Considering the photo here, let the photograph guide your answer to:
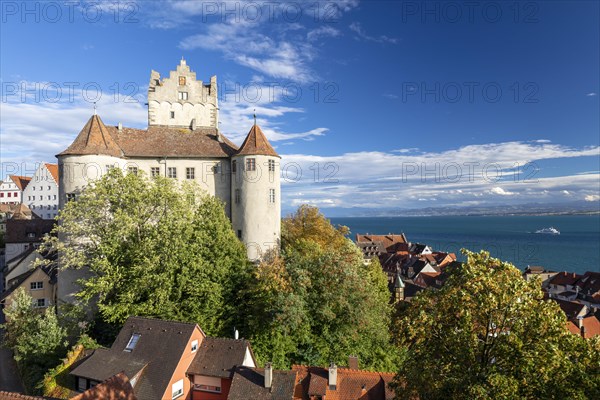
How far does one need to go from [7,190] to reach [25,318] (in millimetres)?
82479

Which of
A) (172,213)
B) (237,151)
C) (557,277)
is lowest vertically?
(557,277)

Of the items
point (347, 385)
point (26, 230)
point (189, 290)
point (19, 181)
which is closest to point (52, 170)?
point (19, 181)

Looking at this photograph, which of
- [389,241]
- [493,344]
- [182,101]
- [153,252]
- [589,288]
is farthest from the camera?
[389,241]

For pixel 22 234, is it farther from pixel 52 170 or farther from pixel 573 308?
pixel 573 308

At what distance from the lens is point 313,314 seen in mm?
26234

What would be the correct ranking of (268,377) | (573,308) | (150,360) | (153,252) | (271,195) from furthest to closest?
(573,308) < (271,195) < (153,252) < (150,360) < (268,377)

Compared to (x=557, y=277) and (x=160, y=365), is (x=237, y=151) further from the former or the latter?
(x=557, y=277)

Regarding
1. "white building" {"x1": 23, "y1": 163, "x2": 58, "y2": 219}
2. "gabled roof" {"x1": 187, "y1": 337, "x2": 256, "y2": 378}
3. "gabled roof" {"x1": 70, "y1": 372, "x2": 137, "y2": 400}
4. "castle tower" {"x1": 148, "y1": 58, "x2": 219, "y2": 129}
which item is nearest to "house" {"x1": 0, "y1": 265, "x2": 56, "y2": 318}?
"castle tower" {"x1": 148, "y1": 58, "x2": 219, "y2": 129}

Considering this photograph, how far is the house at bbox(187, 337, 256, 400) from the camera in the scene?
21547 millimetres

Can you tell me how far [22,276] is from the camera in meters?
38.2

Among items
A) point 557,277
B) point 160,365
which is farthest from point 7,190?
point 557,277

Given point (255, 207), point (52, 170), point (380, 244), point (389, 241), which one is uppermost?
point (52, 170)

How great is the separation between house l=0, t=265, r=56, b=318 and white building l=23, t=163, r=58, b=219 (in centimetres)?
5033

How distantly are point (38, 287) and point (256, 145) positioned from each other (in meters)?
26.4
